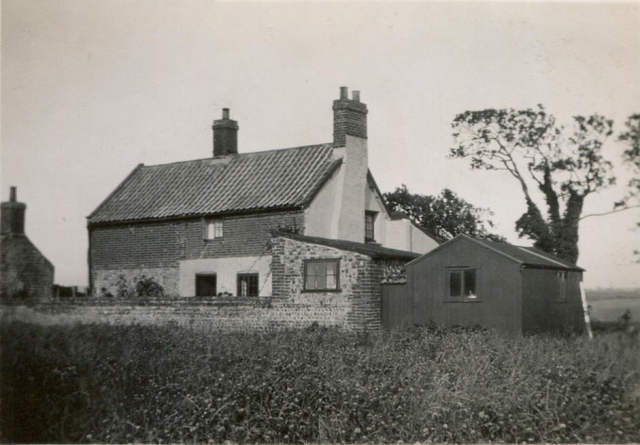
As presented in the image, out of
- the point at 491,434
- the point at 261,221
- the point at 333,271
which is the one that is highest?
the point at 261,221

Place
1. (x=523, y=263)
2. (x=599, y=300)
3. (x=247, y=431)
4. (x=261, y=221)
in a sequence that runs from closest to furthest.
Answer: (x=247, y=431)
(x=523, y=263)
(x=599, y=300)
(x=261, y=221)

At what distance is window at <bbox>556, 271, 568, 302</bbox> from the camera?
21781mm

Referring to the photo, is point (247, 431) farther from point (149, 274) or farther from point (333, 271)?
point (149, 274)

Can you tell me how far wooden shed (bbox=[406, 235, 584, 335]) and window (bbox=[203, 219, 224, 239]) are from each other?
33.2 ft

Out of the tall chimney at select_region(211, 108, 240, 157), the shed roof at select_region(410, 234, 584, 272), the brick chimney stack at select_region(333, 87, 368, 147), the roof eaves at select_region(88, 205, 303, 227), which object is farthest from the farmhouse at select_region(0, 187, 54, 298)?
the shed roof at select_region(410, 234, 584, 272)

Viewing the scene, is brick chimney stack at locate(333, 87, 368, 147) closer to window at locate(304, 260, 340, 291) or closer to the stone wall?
the stone wall

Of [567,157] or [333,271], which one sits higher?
[567,157]

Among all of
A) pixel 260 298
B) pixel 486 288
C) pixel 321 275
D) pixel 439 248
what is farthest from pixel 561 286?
pixel 260 298

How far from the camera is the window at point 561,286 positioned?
21.8m

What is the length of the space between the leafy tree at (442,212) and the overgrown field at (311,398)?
26.3 meters

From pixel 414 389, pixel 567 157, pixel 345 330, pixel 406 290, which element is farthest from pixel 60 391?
pixel 567 157

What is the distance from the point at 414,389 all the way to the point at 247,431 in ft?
7.93

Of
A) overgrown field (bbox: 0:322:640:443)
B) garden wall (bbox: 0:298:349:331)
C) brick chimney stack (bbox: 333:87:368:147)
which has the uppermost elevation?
brick chimney stack (bbox: 333:87:368:147)

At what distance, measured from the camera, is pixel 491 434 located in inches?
379
